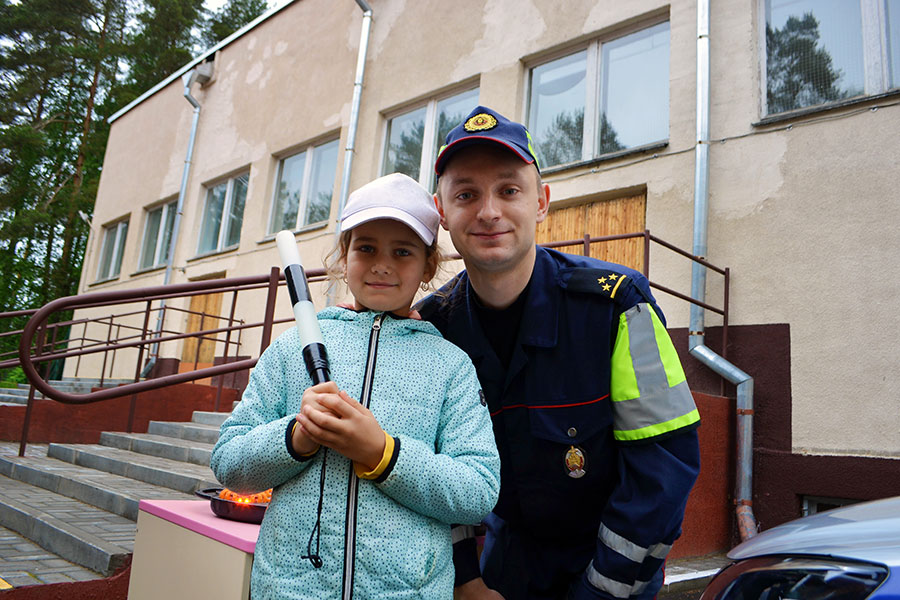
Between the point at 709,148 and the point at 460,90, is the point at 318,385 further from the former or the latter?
the point at 460,90

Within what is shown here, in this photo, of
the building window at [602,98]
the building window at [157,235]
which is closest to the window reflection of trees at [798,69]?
the building window at [602,98]

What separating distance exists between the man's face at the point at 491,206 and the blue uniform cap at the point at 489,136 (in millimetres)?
23

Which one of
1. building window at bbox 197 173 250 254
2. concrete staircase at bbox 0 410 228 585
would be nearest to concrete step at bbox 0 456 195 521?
concrete staircase at bbox 0 410 228 585

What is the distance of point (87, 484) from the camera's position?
4.52 metres

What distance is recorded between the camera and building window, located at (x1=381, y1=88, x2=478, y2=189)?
27.4ft

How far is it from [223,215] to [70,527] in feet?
28.7

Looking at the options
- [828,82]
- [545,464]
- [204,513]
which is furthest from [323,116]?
[545,464]

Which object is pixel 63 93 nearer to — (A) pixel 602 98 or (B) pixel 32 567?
(A) pixel 602 98

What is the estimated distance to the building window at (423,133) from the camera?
27.4 feet

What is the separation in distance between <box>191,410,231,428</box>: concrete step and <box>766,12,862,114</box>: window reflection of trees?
5.84 m

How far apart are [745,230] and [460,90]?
14.0 feet

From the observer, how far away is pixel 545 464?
1.57m

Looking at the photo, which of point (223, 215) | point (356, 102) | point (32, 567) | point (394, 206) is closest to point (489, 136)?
point (394, 206)

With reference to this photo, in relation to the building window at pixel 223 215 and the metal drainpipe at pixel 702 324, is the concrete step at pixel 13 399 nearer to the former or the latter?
the building window at pixel 223 215
